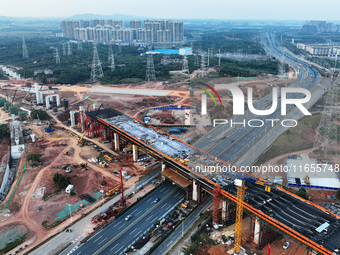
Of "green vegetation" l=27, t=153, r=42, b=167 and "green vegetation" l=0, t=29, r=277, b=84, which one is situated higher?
"green vegetation" l=0, t=29, r=277, b=84

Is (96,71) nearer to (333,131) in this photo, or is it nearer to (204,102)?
(204,102)

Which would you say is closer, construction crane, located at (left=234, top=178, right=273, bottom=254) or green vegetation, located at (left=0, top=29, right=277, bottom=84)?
construction crane, located at (left=234, top=178, right=273, bottom=254)

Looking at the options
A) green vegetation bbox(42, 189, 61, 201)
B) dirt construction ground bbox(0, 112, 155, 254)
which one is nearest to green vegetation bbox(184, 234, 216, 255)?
dirt construction ground bbox(0, 112, 155, 254)

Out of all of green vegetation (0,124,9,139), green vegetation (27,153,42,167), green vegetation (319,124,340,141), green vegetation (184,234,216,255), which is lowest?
green vegetation (184,234,216,255)

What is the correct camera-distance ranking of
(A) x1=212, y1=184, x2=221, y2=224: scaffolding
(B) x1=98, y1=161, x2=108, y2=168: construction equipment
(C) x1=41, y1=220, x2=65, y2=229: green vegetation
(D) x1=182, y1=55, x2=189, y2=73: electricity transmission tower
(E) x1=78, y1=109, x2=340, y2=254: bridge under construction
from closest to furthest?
(E) x1=78, y1=109, x2=340, y2=254: bridge under construction < (A) x1=212, y1=184, x2=221, y2=224: scaffolding < (C) x1=41, y1=220, x2=65, y2=229: green vegetation < (B) x1=98, y1=161, x2=108, y2=168: construction equipment < (D) x1=182, y1=55, x2=189, y2=73: electricity transmission tower

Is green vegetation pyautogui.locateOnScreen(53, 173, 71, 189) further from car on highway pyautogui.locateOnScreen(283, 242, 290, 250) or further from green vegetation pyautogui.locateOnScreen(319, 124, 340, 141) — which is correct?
green vegetation pyautogui.locateOnScreen(319, 124, 340, 141)

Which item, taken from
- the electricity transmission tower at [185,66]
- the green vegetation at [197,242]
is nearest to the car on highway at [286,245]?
the green vegetation at [197,242]
